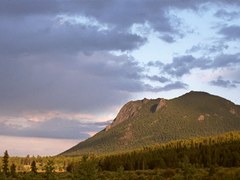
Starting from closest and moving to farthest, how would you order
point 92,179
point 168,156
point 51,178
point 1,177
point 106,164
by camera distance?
point 92,179
point 51,178
point 1,177
point 168,156
point 106,164

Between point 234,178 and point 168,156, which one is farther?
point 168,156

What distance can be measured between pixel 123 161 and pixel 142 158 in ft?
27.8

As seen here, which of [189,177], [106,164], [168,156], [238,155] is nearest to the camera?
[189,177]

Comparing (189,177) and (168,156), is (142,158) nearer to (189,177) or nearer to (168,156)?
(168,156)

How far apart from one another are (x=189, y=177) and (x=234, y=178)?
6142 mm

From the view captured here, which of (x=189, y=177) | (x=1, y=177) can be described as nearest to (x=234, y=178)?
(x=189, y=177)

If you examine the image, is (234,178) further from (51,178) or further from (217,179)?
(51,178)

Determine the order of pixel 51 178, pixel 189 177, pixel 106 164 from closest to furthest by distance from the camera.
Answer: pixel 51 178 → pixel 189 177 → pixel 106 164

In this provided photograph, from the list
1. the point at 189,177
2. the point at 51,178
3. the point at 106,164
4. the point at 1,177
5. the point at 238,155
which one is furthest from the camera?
the point at 106,164

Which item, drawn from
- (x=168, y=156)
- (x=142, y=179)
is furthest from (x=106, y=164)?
(x=142, y=179)

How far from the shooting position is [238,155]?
416ft

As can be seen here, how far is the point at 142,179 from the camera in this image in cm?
7738

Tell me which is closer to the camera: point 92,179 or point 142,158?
point 92,179

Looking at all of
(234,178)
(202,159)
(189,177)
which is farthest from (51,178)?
(202,159)
